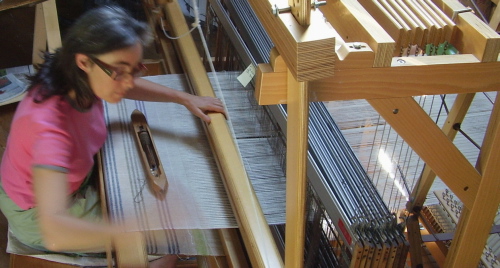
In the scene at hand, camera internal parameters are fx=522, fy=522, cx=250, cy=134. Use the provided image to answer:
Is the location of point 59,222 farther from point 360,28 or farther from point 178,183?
point 360,28

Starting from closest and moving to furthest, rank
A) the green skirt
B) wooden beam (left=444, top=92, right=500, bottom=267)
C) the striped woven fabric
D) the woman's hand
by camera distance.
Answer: wooden beam (left=444, top=92, right=500, bottom=267)
the striped woven fabric
the green skirt
the woman's hand

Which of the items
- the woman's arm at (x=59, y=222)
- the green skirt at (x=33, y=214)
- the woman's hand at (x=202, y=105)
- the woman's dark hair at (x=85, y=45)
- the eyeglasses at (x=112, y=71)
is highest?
the woman's hand at (x=202, y=105)

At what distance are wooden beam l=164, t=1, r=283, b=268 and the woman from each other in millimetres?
120


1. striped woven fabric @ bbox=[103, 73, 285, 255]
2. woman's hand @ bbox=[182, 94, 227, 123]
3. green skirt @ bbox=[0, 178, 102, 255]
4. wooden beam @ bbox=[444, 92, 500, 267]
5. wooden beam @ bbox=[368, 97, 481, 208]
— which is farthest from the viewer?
woman's hand @ bbox=[182, 94, 227, 123]

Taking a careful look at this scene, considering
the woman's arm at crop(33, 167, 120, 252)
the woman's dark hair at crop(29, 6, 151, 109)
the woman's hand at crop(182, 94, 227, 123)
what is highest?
the woman's hand at crop(182, 94, 227, 123)

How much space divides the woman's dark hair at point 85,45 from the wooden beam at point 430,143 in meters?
0.79

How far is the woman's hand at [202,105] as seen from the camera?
187cm

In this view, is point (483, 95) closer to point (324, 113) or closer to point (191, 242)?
point (324, 113)

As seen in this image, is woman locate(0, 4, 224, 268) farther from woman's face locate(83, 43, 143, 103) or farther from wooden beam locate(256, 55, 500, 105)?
wooden beam locate(256, 55, 500, 105)

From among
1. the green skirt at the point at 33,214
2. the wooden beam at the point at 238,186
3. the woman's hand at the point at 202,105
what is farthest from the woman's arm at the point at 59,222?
the woman's hand at the point at 202,105

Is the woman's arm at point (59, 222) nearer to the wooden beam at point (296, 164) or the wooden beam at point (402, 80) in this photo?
the wooden beam at point (296, 164)

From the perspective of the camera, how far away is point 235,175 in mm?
1623

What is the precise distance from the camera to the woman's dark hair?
4.79 feet

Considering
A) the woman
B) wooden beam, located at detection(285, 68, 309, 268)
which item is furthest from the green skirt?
wooden beam, located at detection(285, 68, 309, 268)
